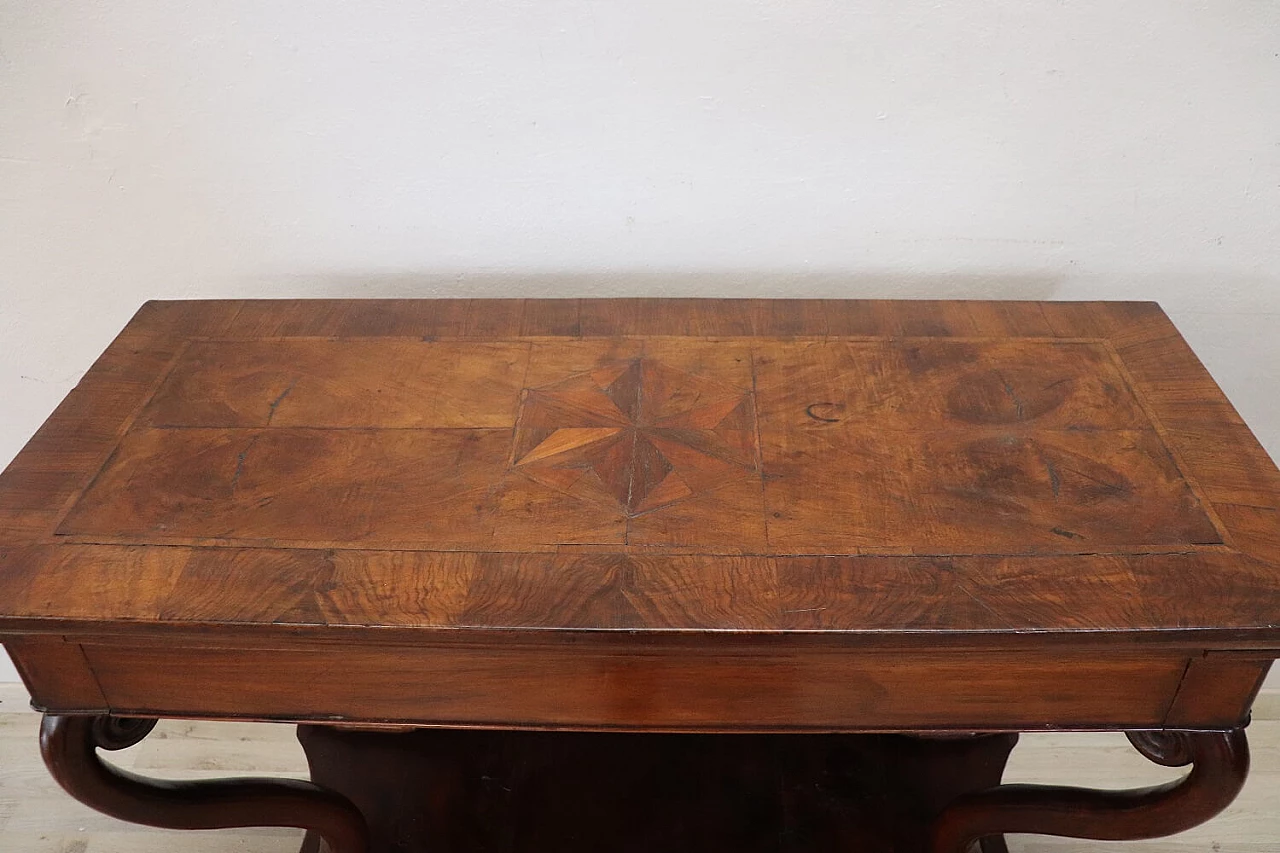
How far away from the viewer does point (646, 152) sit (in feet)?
3.70

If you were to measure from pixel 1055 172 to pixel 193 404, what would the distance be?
900 millimetres

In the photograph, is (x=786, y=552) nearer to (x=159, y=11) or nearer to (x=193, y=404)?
(x=193, y=404)

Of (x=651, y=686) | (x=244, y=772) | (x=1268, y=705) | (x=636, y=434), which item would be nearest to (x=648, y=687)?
(x=651, y=686)

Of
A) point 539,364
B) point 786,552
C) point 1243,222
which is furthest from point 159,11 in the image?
point 1243,222

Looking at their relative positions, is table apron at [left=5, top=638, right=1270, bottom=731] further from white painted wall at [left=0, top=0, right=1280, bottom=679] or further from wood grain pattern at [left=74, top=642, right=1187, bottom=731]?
white painted wall at [left=0, top=0, right=1280, bottom=679]

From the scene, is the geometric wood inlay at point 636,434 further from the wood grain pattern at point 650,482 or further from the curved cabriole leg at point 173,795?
the curved cabriole leg at point 173,795

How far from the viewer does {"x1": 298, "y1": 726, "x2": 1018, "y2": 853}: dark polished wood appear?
124cm

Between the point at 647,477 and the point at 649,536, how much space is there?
8 centimetres

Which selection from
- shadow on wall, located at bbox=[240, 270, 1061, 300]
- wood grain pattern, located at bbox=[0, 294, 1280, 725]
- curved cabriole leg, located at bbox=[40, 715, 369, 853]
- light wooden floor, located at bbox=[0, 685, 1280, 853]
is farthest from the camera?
light wooden floor, located at bbox=[0, 685, 1280, 853]

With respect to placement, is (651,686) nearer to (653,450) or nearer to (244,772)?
(653,450)

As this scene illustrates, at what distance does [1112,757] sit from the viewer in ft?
5.09

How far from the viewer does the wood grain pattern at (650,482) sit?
2.52 feet

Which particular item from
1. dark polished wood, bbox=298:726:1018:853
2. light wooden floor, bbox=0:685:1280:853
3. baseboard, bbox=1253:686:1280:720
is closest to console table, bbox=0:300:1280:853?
dark polished wood, bbox=298:726:1018:853

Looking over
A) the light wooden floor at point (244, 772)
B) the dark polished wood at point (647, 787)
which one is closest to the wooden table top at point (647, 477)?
the dark polished wood at point (647, 787)
